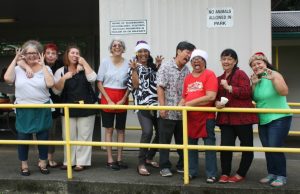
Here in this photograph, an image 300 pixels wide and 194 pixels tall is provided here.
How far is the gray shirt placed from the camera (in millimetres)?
5246

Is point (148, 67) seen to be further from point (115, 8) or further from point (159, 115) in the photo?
point (115, 8)

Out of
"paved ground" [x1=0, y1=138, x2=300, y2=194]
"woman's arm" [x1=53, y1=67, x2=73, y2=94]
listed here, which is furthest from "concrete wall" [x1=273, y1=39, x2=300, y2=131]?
"woman's arm" [x1=53, y1=67, x2=73, y2=94]

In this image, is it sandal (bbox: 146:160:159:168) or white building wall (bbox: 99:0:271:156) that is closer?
sandal (bbox: 146:160:159:168)

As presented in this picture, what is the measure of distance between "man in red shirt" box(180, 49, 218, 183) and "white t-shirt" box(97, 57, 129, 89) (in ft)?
3.19

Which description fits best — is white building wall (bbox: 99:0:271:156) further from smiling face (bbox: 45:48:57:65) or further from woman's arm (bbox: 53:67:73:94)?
woman's arm (bbox: 53:67:73:94)

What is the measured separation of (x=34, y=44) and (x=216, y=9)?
287cm

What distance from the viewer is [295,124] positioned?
31.6 feet

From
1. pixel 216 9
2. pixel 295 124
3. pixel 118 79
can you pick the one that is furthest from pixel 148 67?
pixel 295 124

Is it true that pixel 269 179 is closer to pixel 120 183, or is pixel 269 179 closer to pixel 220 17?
pixel 120 183

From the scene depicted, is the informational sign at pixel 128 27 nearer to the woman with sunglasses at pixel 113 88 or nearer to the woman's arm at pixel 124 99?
the woman with sunglasses at pixel 113 88

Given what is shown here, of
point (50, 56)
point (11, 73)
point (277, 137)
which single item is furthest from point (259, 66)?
point (11, 73)

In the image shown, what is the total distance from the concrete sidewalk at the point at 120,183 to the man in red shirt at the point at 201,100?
25 cm

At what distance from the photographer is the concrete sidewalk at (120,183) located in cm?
496

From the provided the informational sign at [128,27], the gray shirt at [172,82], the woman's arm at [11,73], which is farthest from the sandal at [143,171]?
the informational sign at [128,27]
